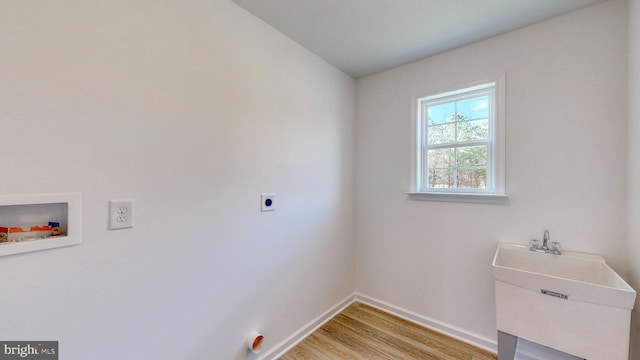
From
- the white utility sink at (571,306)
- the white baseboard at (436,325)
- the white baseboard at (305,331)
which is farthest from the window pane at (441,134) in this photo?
the white baseboard at (305,331)

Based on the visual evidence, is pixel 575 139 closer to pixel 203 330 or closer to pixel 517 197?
pixel 517 197

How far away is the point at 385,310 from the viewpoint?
8.04 ft

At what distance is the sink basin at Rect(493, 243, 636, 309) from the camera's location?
1197 millimetres

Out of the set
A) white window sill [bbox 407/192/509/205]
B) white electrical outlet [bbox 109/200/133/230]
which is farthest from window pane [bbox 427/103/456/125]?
white electrical outlet [bbox 109/200/133/230]

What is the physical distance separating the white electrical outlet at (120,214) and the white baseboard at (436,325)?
2246 mm

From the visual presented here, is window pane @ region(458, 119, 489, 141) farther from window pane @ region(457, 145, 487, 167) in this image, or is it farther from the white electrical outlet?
the white electrical outlet

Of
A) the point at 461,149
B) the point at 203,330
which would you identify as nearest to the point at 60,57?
the point at 203,330

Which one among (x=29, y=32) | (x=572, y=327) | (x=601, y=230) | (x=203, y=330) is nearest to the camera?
(x=29, y=32)

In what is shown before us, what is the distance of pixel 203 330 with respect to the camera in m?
1.42

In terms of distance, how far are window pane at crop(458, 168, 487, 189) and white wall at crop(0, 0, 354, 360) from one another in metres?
1.32

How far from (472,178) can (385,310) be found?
4.88 feet

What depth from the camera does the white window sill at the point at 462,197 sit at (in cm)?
187

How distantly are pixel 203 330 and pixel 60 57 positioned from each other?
1.45 m

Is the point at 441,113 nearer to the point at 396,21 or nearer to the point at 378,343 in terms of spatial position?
the point at 396,21
